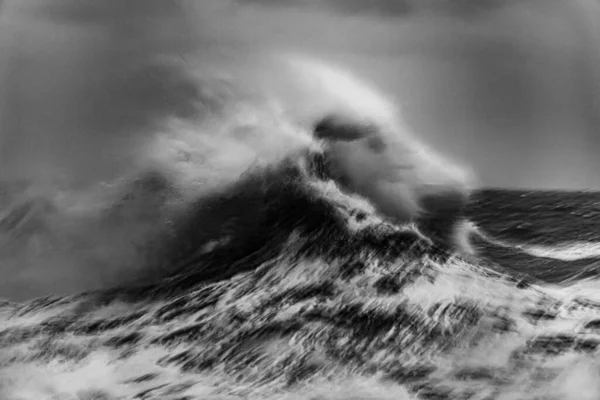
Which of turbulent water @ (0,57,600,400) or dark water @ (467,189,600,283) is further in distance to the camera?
dark water @ (467,189,600,283)

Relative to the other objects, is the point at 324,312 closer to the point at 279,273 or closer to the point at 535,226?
the point at 279,273

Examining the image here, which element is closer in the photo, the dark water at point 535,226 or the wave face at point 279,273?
the wave face at point 279,273

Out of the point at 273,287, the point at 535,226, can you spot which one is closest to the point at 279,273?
the point at 273,287

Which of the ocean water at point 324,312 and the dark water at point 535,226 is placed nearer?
the ocean water at point 324,312

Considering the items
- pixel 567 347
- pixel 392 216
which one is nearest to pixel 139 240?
pixel 392 216

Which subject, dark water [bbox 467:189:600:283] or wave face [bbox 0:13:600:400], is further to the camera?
dark water [bbox 467:189:600:283]

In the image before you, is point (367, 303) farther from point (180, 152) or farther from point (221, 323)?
point (180, 152)
